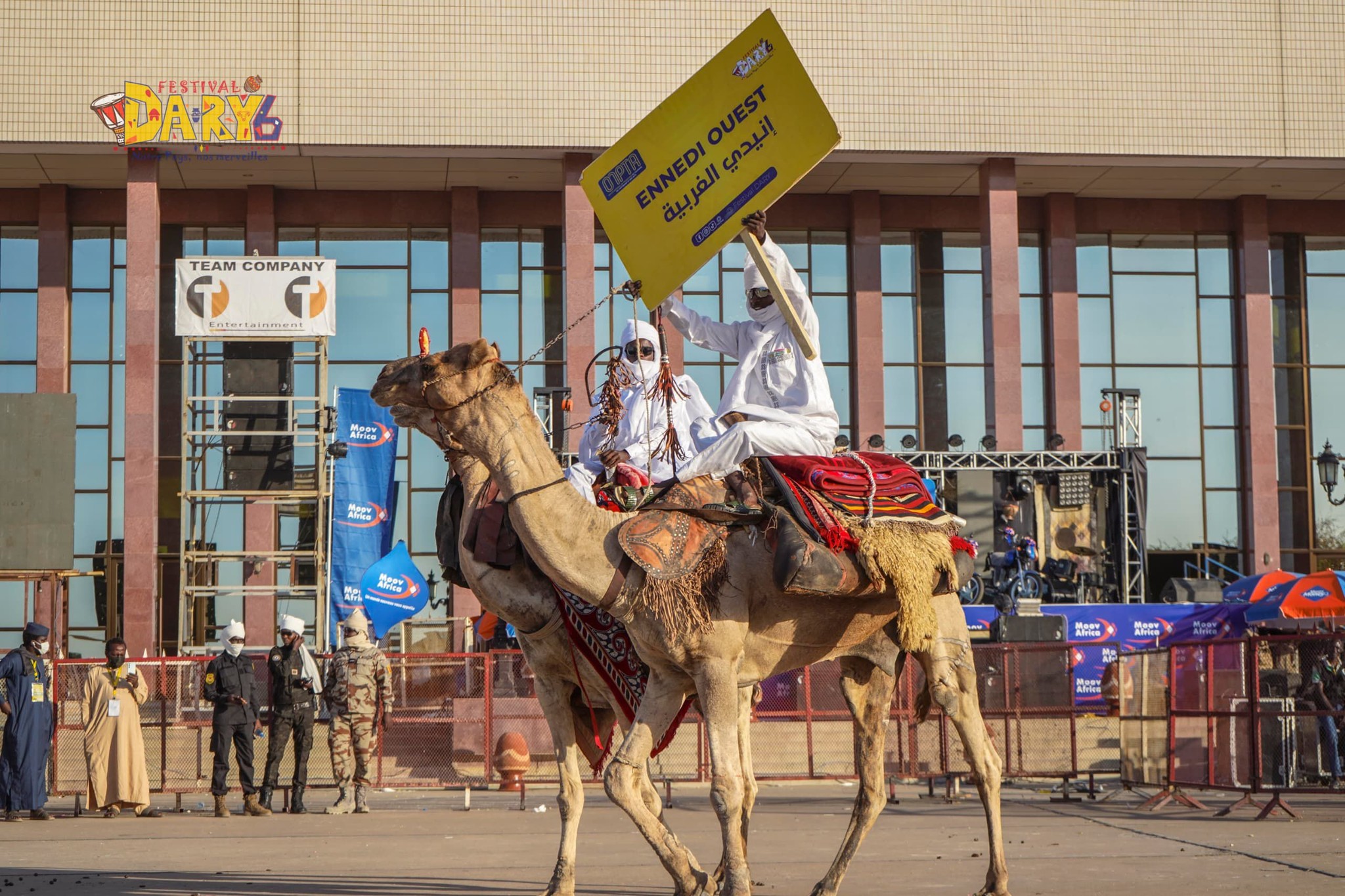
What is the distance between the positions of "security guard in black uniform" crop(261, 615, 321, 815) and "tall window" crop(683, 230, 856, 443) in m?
19.6

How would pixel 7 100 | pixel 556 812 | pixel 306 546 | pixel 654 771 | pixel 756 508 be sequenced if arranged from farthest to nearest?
pixel 306 546 → pixel 7 100 → pixel 654 771 → pixel 556 812 → pixel 756 508

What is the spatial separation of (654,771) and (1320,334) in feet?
88.5

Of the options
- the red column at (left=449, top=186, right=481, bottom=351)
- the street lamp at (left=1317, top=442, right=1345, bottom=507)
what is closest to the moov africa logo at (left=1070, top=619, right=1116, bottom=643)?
the street lamp at (left=1317, top=442, right=1345, bottom=507)

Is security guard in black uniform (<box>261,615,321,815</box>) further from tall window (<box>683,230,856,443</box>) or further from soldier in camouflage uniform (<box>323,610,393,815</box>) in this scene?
tall window (<box>683,230,856,443</box>)

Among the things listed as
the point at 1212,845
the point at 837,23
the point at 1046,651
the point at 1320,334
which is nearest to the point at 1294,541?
the point at 1320,334

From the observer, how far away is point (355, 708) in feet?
56.9

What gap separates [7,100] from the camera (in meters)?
32.0

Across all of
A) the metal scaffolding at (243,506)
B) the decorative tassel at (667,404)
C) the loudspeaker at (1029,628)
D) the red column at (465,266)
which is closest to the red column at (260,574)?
the metal scaffolding at (243,506)

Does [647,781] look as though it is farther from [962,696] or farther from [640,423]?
[640,423]

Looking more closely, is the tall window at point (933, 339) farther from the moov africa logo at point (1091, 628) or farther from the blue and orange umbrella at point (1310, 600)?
the blue and orange umbrella at point (1310, 600)

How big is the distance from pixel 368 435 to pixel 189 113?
8.55 m

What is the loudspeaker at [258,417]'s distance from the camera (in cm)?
2944

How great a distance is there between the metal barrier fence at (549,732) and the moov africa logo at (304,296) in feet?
33.4

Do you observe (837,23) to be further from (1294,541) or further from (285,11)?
(1294,541)
